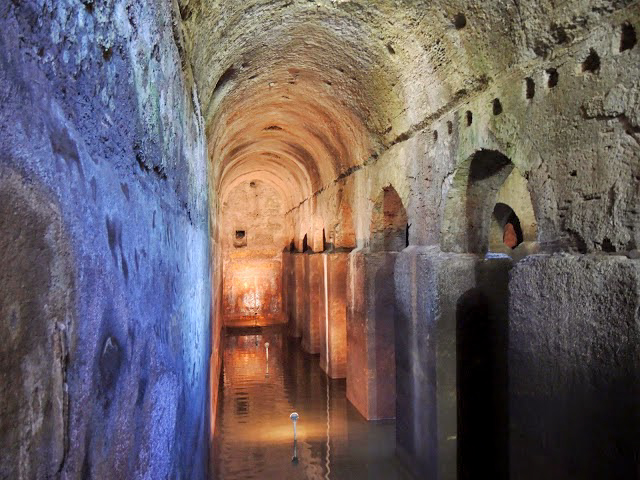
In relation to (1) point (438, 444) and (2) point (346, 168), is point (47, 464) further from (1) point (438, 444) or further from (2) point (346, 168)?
(2) point (346, 168)

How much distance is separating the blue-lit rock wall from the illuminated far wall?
53.1 ft

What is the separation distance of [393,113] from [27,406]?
5.68 m

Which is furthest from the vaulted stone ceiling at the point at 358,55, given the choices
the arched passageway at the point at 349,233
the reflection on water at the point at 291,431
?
the reflection on water at the point at 291,431

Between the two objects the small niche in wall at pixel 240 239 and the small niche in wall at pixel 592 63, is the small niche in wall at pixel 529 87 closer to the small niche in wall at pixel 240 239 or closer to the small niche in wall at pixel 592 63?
the small niche in wall at pixel 592 63

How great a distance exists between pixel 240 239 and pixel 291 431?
40.6 feet

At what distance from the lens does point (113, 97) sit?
50.1 inches

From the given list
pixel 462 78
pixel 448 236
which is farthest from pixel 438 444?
pixel 462 78

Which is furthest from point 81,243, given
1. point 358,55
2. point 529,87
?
point 358,55

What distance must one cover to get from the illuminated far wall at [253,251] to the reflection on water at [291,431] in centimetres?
741

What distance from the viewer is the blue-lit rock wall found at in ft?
2.43

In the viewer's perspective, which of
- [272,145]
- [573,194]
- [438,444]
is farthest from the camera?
[272,145]

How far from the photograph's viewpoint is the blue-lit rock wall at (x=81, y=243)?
739mm

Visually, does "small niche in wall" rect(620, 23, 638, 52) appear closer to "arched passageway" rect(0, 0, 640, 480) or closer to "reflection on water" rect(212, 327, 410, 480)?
"arched passageway" rect(0, 0, 640, 480)

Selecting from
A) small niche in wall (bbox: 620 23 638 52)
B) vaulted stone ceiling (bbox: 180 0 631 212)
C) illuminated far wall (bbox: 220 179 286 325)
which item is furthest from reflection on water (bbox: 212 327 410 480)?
illuminated far wall (bbox: 220 179 286 325)
